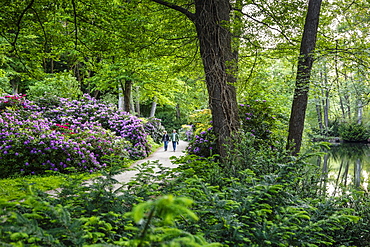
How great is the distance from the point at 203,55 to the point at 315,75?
2.22 metres

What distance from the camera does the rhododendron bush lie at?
6742 mm

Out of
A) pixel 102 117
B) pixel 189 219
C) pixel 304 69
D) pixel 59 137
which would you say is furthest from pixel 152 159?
pixel 189 219

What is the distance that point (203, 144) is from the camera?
7469 mm

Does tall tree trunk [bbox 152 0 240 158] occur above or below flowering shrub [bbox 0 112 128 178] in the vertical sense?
above

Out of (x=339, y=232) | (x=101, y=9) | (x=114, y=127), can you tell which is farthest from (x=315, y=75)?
(x=114, y=127)

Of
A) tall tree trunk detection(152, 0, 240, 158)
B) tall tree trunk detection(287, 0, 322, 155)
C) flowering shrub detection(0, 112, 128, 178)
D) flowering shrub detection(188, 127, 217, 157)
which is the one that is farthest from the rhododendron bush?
tall tree trunk detection(287, 0, 322, 155)

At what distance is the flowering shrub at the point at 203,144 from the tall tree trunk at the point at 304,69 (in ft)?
7.72

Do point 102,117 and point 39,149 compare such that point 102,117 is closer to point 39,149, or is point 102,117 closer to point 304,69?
point 39,149

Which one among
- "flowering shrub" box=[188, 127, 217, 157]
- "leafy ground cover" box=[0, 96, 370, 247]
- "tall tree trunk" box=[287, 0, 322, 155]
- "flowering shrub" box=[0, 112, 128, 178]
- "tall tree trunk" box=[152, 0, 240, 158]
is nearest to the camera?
"leafy ground cover" box=[0, 96, 370, 247]

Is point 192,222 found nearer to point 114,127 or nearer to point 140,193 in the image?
point 140,193

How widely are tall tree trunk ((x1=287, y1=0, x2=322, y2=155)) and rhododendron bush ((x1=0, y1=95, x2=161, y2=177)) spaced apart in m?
3.70

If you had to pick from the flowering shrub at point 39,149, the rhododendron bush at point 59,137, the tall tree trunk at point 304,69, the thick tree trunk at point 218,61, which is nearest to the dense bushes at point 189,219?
the thick tree trunk at point 218,61

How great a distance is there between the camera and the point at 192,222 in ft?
6.08

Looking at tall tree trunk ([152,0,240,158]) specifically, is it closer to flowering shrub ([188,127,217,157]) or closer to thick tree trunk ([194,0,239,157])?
thick tree trunk ([194,0,239,157])
